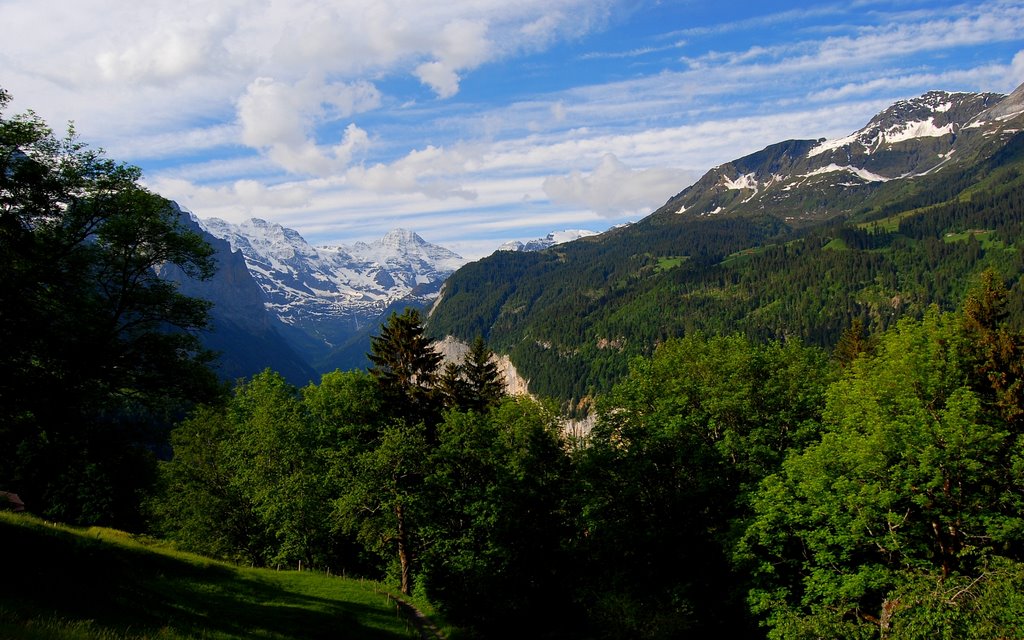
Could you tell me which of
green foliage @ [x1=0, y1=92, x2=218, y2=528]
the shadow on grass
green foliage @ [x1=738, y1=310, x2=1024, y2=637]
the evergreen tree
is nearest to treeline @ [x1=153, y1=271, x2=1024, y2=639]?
green foliage @ [x1=738, y1=310, x2=1024, y2=637]

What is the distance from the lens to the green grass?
14.5m

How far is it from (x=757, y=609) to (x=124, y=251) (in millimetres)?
33655

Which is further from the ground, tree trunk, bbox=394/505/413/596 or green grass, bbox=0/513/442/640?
green grass, bbox=0/513/442/640

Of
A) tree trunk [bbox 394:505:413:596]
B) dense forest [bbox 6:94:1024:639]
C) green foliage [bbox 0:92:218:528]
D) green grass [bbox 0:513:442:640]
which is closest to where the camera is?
green grass [bbox 0:513:442:640]

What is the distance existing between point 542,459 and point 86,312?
31.6 metres

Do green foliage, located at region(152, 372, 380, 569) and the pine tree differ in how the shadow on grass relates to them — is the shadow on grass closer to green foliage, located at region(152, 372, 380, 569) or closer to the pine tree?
green foliage, located at region(152, 372, 380, 569)

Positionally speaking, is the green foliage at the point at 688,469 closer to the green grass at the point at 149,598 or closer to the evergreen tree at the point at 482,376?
the green grass at the point at 149,598

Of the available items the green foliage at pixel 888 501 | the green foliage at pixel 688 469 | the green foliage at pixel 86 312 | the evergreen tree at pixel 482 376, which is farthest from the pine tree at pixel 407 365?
the green foliage at pixel 888 501

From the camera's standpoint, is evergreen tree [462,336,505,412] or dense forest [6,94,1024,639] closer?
dense forest [6,94,1024,639]

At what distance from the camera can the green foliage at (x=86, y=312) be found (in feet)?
64.3

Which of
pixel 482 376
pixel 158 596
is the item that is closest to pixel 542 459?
pixel 482 376

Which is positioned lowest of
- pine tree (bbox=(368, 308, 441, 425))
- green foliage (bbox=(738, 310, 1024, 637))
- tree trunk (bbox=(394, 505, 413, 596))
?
tree trunk (bbox=(394, 505, 413, 596))

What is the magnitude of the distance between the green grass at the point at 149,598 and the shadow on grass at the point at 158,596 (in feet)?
0.14

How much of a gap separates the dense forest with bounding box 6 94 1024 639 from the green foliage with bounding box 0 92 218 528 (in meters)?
0.09
